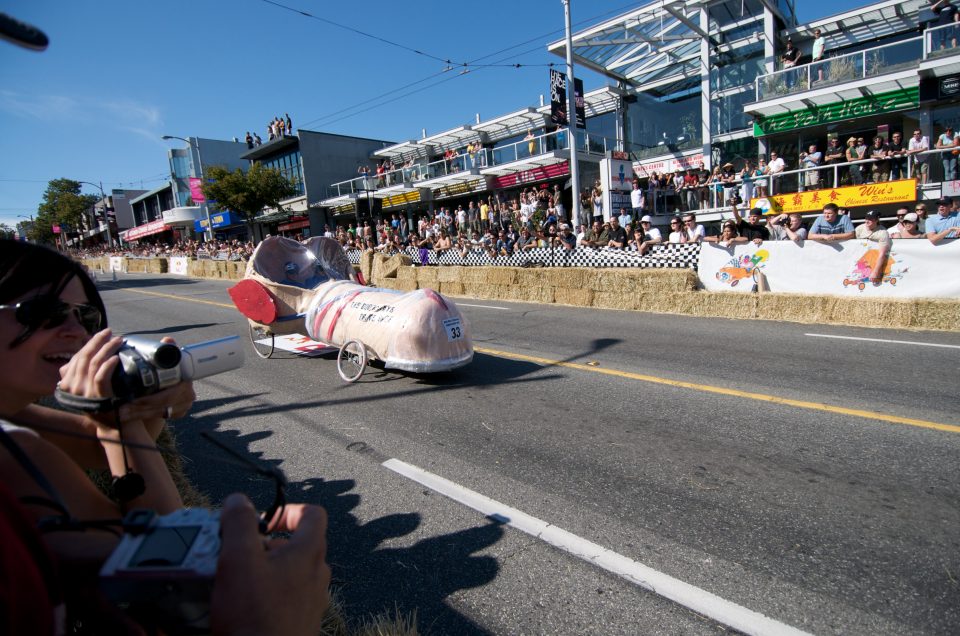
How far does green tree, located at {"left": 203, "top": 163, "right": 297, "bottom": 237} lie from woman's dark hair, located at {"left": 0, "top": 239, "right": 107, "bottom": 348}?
126 ft

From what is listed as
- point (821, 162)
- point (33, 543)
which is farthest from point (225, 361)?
point (821, 162)

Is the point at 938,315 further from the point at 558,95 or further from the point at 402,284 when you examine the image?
the point at 402,284

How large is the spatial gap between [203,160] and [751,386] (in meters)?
59.2

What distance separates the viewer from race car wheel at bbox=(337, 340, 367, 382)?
6.26 metres

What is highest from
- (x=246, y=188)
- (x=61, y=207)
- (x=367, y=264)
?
(x=61, y=207)

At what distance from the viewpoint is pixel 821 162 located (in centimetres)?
1642

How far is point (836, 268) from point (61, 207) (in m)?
86.7

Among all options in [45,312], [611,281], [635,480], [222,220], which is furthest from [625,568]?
[222,220]

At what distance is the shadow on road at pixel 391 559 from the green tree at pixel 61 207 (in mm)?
81491

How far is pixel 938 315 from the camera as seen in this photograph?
7797mm

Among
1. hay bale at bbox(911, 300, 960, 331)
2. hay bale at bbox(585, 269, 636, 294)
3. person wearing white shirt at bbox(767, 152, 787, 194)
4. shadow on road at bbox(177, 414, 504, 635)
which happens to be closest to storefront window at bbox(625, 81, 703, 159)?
person wearing white shirt at bbox(767, 152, 787, 194)

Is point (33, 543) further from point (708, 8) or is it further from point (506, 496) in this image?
point (708, 8)

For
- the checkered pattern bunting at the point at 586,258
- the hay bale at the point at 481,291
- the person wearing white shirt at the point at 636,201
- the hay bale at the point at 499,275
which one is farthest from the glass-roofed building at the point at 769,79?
the hay bale at the point at 481,291

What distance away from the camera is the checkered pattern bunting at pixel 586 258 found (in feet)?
38.5
